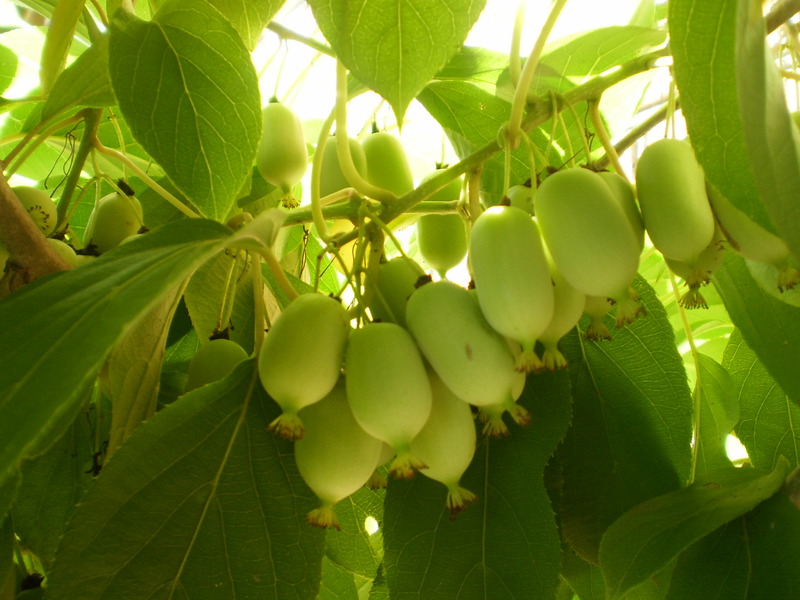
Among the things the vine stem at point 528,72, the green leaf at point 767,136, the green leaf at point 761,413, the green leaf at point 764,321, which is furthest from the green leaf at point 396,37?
the green leaf at point 761,413

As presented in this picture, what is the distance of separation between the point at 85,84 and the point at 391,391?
1.20 feet

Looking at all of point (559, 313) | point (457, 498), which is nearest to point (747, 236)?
point (559, 313)

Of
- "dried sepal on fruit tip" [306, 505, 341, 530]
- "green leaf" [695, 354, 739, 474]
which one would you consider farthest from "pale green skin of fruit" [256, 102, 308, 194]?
"green leaf" [695, 354, 739, 474]

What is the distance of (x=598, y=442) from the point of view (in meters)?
0.56

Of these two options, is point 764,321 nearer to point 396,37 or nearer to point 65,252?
point 396,37

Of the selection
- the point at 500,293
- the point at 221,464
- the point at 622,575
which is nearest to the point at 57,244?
the point at 221,464

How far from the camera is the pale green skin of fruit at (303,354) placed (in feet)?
1.32

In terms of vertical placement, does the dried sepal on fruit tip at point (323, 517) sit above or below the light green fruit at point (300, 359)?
below

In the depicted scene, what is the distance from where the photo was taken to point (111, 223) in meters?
0.61

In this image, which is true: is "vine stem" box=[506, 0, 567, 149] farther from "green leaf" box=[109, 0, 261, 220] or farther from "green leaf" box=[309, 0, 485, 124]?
"green leaf" box=[109, 0, 261, 220]

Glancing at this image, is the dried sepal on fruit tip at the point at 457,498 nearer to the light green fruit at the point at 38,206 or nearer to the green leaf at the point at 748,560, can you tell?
the green leaf at the point at 748,560

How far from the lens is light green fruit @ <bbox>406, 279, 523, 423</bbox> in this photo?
0.40 metres

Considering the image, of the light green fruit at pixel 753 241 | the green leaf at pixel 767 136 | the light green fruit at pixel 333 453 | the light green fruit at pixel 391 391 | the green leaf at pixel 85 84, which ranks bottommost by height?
the light green fruit at pixel 333 453

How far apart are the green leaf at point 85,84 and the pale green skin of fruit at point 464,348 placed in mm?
327
